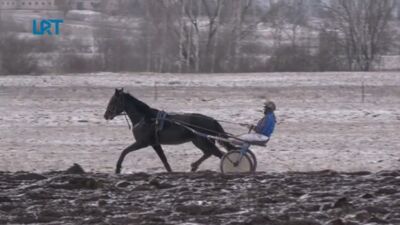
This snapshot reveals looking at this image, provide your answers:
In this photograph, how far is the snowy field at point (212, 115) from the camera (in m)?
16.8

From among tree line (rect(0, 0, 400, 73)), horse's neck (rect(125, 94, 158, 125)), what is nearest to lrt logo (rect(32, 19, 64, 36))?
tree line (rect(0, 0, 400, 73))

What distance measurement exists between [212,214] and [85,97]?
1943 cm

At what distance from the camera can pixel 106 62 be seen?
50250 mm

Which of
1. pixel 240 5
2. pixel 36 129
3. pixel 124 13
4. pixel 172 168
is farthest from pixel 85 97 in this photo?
pixel 124 13

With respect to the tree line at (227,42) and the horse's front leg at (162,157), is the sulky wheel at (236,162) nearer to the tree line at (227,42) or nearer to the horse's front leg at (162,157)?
the horse's front leg at (162,157)

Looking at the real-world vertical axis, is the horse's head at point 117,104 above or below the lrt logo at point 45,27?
below

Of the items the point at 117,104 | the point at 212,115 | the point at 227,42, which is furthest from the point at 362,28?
the point at 117,104

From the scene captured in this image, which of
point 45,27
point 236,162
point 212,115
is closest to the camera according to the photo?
point 236,162

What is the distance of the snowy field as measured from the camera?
55.2 feet

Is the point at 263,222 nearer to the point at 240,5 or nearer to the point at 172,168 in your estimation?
the point at 172,168

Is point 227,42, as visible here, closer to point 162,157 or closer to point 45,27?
point 45,27

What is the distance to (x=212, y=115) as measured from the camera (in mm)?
24219

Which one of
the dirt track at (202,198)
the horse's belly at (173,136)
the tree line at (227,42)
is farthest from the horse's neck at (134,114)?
the tree line at (227,42)

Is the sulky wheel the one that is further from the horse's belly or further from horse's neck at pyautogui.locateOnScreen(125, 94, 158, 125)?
horse's neck at pyautogui.locateOnScreen(125, 94, 158, 125)
